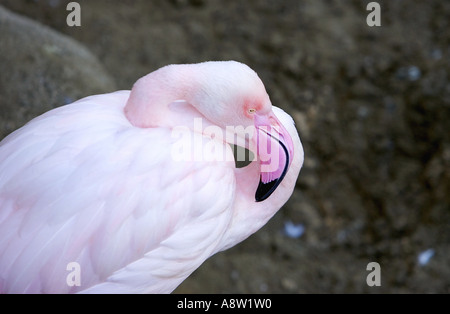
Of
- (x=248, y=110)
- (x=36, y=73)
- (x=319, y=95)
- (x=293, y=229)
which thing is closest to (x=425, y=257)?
(x=293, y=229)

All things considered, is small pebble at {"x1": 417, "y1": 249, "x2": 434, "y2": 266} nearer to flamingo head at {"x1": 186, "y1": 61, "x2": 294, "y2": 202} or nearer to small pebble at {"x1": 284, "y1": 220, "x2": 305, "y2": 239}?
small pebble at {"x1": 284, "y1": 220, "x2": 305, "y2": 239}

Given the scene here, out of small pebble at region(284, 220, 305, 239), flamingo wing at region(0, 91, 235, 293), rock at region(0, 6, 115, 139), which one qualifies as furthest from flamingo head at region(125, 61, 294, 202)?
small pebble at region(284, 220, 305, 239)

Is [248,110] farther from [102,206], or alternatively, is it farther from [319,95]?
[319,95]

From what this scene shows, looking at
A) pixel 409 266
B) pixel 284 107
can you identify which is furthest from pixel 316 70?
pixel 409 266

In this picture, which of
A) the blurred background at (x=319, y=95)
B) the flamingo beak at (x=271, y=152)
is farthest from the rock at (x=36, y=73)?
the flamingo beak at (x=271, y=152)

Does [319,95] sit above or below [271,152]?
above

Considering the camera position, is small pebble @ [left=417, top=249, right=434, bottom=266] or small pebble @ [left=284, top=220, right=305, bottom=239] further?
small pebble @ [left=284, top=220, right=305, bottom=239]

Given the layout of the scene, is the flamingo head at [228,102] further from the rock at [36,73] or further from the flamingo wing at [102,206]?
the rock at [36,73]

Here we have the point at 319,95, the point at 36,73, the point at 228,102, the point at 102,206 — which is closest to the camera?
the point at 102,206
